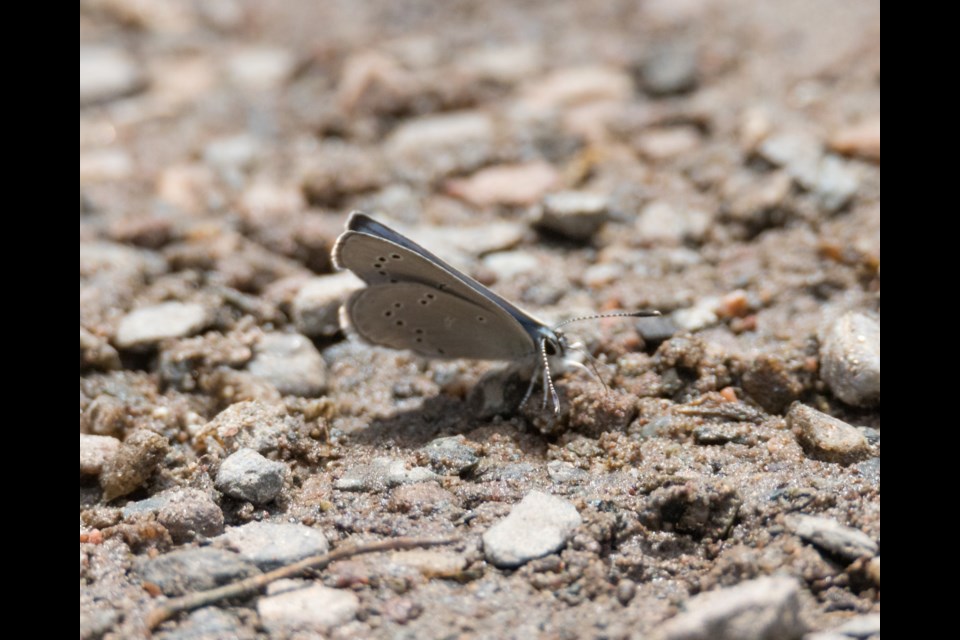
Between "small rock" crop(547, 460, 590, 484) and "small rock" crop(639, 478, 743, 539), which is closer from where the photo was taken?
"small rock" crop(639, 478, 743, 539)

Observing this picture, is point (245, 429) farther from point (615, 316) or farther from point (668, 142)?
point (668, 142)

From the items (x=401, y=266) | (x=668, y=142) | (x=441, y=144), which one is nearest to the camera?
(x=401, y=266)

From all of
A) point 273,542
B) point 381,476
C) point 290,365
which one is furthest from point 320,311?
point 273,542

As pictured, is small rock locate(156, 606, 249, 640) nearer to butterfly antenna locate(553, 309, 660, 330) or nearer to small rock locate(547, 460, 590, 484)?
small rock locate(547, 460, 590, 484)

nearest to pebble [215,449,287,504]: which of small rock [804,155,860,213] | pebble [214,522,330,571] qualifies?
pebble [214,522,330,571]

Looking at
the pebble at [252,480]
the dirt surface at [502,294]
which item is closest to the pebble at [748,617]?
the dirt surface at [502,294]
